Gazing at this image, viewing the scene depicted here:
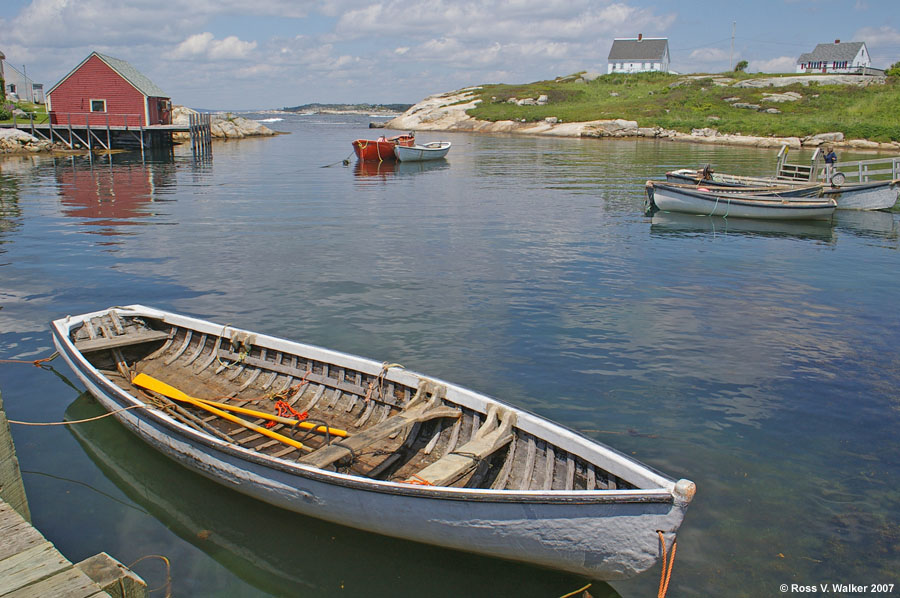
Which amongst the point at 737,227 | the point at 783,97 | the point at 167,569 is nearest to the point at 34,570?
the point at 167,569

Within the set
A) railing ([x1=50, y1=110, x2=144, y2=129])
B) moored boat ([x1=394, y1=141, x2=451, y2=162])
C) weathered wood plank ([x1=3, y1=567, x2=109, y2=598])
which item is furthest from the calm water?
railing ([x1=50, y1=110, x2=144, y2=129])

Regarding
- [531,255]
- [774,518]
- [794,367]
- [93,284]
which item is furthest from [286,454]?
[531,255]

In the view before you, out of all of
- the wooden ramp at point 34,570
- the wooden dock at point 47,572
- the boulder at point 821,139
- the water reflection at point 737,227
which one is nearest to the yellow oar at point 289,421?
the wooden dock at point 47,572

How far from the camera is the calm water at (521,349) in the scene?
274 inches

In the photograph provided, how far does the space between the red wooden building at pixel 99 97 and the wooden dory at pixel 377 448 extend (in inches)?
2013

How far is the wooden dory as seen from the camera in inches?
219

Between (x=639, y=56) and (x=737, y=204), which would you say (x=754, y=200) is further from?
(x=639, y=56)

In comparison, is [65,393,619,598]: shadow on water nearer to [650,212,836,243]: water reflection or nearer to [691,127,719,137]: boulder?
[650,212,836,243]: water reflection

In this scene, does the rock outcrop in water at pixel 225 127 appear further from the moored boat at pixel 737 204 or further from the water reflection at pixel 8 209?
the moored boat at pixel 737 204

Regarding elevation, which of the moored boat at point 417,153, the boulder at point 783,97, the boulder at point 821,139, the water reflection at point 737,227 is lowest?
the water reflection at point 737,227

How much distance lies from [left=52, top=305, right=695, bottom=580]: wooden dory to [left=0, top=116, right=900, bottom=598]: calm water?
2.16ft

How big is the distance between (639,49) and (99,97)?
365 ft

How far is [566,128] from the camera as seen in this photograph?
278ft

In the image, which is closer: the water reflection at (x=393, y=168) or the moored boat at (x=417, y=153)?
the water reflection at (x=393, y=168)
